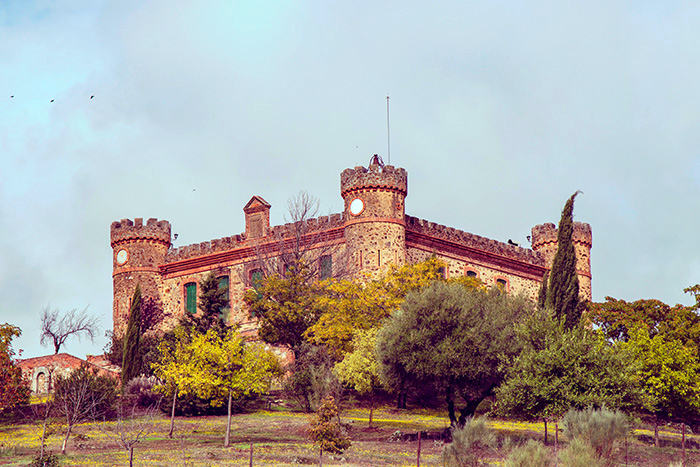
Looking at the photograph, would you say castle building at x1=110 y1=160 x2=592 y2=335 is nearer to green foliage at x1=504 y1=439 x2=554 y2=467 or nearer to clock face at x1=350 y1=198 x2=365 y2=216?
clock face at x1=350 y1=198 x2=365 y2=216

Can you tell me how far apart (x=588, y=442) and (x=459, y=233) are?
25.4m

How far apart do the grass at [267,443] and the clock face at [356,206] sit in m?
9.78

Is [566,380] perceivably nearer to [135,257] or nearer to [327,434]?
[327,434]

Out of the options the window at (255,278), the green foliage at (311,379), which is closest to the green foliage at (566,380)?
the green foliage at (311,379)

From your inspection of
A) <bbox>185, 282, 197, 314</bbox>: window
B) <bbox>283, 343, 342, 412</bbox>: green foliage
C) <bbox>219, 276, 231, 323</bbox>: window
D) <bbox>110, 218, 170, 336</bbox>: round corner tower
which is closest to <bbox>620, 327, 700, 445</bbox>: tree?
<bbox>283, 343, 342, 412</bbox>: green foliage

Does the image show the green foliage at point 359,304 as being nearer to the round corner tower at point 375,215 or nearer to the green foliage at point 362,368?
the green foliage at point 362,368

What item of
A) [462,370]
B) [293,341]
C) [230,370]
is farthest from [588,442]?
[293,341]

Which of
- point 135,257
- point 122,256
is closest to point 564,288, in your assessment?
point 135,257

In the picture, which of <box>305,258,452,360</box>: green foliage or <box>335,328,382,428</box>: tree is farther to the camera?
<box>305,258,452,360</box>: green foliage

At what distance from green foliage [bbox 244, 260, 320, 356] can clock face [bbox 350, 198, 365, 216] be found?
12.5 feet

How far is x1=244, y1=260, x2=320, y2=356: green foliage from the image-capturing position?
41.2 metres

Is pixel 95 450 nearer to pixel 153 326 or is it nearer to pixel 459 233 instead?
pixel 153 326

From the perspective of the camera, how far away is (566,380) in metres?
30.1

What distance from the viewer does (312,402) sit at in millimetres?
37062
